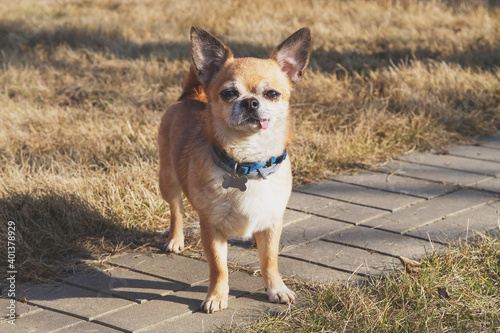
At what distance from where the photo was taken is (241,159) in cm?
291

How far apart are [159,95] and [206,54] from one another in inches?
127

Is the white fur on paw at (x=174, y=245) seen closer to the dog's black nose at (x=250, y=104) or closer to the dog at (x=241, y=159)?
the dog at (x=241, y=159)

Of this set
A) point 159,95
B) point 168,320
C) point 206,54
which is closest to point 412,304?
point 168,320

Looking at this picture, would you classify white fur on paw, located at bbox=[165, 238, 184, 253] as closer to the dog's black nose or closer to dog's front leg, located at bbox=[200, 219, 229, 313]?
dog's front leg, located at bbox=[200, 219, 229, 313]

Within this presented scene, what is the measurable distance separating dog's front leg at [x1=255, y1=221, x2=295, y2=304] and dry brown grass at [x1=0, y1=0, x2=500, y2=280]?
0.97 m

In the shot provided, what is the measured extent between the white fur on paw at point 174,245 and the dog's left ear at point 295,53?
3.79ft

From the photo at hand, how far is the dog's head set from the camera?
2795mm

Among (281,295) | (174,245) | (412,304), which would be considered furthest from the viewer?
(174,245)

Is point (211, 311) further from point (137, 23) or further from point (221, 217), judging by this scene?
point (137, 23)

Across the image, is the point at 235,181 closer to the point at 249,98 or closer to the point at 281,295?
the point at 249,98

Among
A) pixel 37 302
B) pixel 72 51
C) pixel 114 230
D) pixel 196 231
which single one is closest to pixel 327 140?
pixel 196 231

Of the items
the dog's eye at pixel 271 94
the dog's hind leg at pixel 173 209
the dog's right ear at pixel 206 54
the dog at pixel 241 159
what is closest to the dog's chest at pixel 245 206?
the dog at pixel 241 159

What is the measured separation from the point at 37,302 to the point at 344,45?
6.21 metres

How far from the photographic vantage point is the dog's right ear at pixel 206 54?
3.02 metres
